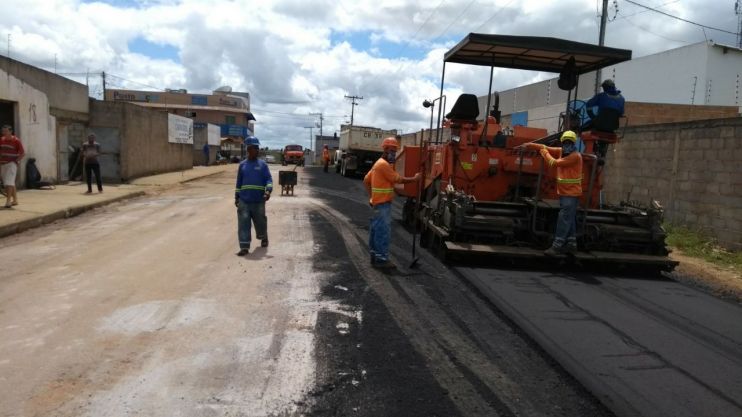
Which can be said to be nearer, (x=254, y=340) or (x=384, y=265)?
(x=254, y=340)

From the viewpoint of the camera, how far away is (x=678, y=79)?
25.9 meters

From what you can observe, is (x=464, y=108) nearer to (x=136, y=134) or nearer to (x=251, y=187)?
(x=251, y=187)

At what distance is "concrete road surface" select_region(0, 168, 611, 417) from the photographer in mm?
3666

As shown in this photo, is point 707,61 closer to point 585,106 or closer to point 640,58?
point 640,58

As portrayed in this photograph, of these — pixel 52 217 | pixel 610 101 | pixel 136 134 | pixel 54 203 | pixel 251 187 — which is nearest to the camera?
pixel 610 101

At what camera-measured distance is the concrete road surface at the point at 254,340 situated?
3.67m

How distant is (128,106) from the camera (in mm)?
21422

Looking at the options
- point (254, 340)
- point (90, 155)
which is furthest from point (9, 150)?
point (254, 340)

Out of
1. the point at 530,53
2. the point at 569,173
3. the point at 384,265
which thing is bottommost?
the point at 384,265

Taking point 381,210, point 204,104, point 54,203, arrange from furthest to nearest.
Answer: point 204,104 → point 54,203 → point 381,210

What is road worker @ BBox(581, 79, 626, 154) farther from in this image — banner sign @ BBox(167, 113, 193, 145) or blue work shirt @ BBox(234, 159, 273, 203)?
banner sign @ BBox(167, 113, 193, 145)

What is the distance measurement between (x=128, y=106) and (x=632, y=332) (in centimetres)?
2034

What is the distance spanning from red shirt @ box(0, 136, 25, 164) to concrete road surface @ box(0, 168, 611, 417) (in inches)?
166

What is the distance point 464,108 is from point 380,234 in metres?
2.56
